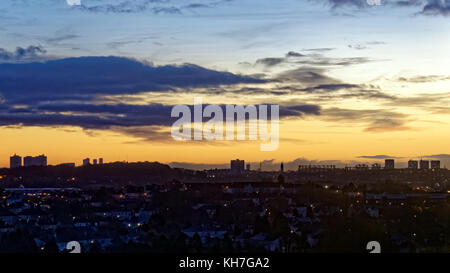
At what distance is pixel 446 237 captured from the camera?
62.6 feet

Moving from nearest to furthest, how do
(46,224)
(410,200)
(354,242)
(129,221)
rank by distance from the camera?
1. (354,242)
2. (46,224)
3. (129,221)
4. (410,200)

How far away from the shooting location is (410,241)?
17.7 meters

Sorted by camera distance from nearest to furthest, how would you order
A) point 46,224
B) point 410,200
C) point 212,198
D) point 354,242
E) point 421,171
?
point 354,242 → point 46,224 → point 410,200 → point 212,198 → point 421,171

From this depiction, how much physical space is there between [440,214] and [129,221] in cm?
1248

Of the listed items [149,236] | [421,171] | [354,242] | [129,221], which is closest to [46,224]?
[129,221]

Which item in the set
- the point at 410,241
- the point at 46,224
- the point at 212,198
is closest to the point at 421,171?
the point at 212,198

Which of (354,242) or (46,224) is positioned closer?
(354,242)

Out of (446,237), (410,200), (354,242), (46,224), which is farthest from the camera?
(410,200)
